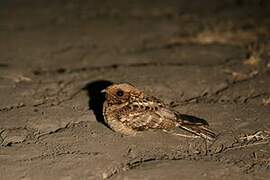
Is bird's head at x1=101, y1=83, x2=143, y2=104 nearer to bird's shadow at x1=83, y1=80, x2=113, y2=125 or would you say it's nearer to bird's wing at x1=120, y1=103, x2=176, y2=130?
bird's wing at x1=120, y1=103, x2=176, y2=130

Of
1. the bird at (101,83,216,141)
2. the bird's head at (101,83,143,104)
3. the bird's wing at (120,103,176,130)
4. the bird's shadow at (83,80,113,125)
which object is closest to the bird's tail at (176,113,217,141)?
the bird at (101,83,216,141)

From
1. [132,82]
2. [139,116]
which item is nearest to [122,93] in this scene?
[139,116]

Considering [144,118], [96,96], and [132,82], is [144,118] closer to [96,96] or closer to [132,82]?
[96,96]

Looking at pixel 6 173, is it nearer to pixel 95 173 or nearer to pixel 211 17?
pixel 95 173

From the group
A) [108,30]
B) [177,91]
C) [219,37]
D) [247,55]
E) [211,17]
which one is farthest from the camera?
[211,17]

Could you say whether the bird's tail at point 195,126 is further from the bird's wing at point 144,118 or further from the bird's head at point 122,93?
the bird's head at point 122,93

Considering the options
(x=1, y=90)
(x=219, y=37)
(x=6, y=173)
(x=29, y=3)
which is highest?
(x=29, y=3)

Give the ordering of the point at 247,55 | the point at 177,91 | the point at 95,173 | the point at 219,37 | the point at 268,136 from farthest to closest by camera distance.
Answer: the point at 219,37, the point at 247,55, the point at 177,91, the point at 268,136, the point at 95,173

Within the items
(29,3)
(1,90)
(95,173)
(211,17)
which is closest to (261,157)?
(95,173)
